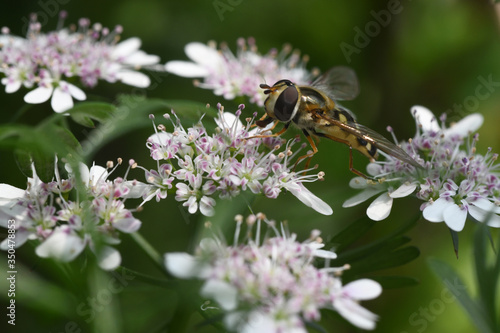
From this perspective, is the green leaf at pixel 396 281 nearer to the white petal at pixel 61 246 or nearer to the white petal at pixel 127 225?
the white petal at pixel 127 225

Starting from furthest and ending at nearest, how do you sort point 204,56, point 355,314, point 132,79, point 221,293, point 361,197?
point 204,56
point 132,79
point 361,197
point 355,314
point 221,293

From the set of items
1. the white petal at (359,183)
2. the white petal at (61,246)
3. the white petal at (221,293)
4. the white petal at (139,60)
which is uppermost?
the white petal at (139,60)

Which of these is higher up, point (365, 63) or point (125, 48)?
point (365, 63)

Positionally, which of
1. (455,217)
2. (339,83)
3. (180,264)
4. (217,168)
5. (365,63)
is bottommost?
(180,264)

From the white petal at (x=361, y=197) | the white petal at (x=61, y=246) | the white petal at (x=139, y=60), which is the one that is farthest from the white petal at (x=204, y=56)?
the white petal at (x=61, y=246)

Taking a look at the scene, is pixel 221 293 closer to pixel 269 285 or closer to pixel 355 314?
pixel 269 285

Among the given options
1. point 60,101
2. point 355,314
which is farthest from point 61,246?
point 60,101

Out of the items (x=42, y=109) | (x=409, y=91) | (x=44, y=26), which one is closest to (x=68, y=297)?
(x=42, y=109)
